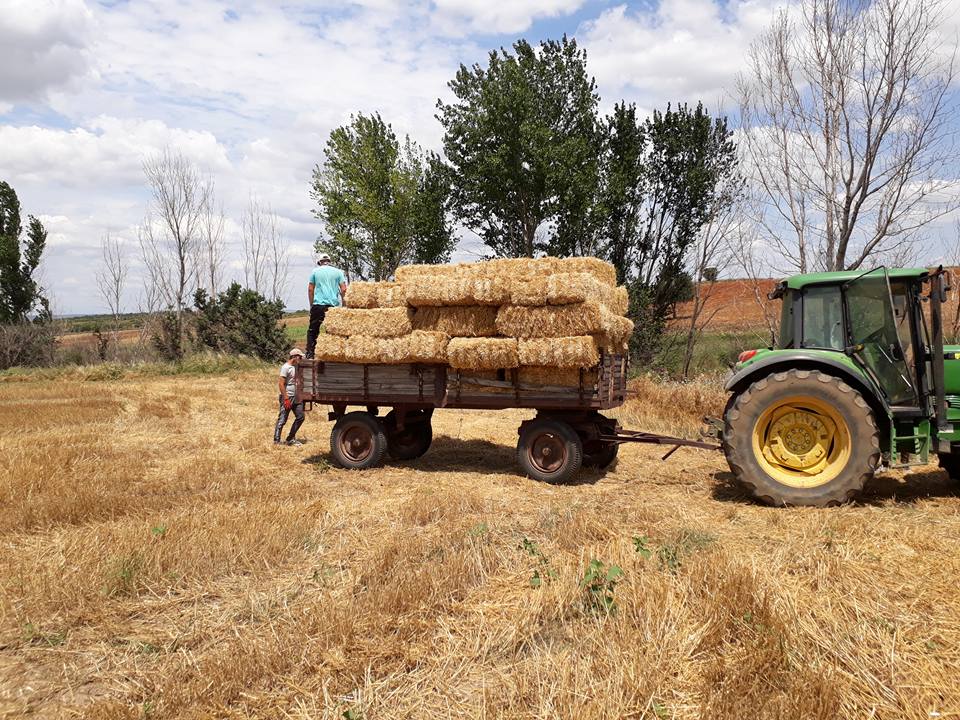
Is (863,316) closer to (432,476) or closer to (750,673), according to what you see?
(750,673)

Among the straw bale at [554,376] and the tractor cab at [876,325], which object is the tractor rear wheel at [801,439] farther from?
the straw bale at [554,376]

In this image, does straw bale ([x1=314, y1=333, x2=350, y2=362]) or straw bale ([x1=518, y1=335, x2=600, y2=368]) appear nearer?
straw bale ([x1=518, y1=335, x2=600, y2=368])

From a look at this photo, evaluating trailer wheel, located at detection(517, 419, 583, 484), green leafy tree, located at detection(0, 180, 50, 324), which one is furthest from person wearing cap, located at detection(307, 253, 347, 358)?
green leafy tree, located at detection(0, 180, 50, 324)

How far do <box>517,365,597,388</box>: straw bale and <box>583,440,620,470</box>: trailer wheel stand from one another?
1.14m

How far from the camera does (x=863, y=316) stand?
6336 millimetres

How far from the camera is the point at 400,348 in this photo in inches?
326

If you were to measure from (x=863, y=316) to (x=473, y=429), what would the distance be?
6990mm

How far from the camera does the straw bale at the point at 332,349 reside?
8.55m

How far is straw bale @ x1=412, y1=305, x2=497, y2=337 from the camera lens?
8117 mm

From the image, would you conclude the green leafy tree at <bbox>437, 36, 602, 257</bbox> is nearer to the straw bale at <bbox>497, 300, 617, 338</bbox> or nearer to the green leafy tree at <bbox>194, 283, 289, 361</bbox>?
the green leafy tree at <bbox>194, 283, 289, 361</bbox>

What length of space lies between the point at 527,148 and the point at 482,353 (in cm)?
1771

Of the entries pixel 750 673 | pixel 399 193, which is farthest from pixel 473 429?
pixel 399 193

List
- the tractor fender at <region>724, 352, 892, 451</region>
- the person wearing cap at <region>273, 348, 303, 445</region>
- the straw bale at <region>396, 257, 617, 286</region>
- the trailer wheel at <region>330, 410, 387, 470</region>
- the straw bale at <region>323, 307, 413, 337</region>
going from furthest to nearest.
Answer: the person wearing cap at <region>273, 348, 303, 445</region>, the trailer wheel at <region>330, 410, 387, 470</region>, the straw bale at <region>323, 307, 413, 337</region>, the straw bale at <region>396, 257, 617, 286</region>, the tractor fender at <region>724, 352, 892, 451</region>

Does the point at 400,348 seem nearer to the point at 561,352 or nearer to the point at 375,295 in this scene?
the point at 375,295
